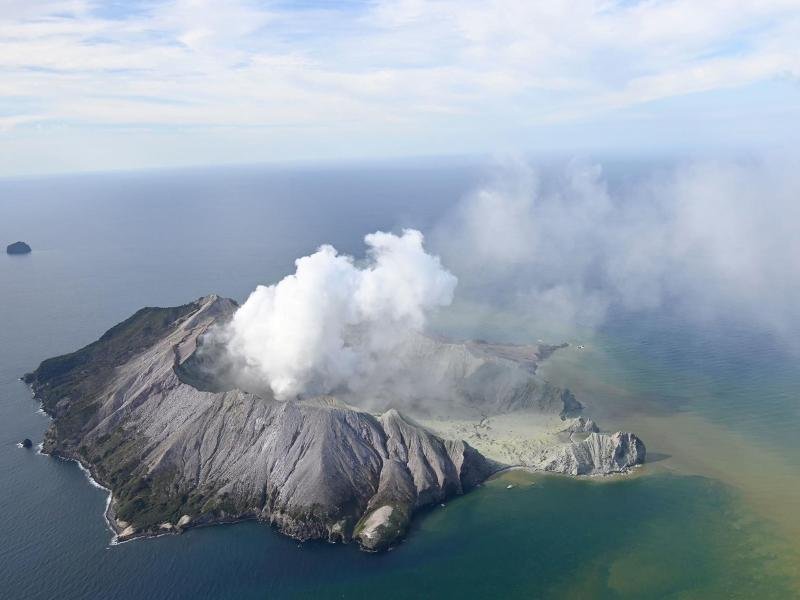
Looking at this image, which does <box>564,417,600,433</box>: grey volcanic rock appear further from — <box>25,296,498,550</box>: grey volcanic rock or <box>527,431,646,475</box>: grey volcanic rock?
<box>25,296,498,550</box>: grey volcanic rock

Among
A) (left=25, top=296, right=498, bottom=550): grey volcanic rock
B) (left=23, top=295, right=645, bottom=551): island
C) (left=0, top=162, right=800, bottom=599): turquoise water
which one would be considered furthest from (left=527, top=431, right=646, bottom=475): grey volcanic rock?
(left=25, top=296, right=498, bottom=550): grey volcanic rock

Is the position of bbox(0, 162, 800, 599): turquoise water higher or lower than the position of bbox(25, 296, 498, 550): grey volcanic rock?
lower

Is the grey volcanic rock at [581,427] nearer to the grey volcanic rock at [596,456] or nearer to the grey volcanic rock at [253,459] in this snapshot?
the grey volcanic rock at [596,456]

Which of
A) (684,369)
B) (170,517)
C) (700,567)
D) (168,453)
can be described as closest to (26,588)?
(170,517)

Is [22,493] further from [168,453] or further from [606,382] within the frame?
[606,382]

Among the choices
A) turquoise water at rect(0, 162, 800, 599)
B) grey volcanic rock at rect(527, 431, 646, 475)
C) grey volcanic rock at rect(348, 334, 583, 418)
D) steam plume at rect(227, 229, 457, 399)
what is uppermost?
steam plume at rect(227, 229, 457, 399)

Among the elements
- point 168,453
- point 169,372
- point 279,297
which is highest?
point 279,297

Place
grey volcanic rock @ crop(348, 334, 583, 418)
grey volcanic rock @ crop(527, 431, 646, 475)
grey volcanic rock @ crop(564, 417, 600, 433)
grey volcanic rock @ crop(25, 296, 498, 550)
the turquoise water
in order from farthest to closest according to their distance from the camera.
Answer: grey volcanic rock @ crop(348, 334, 583, 418) → grey volcanic rock @ crop(564, 417, 600, 433) → grey volcanic rock @ crop(527, 431, 646, 475) → grey volcanic rock @ crop(25, 296, 498, 550) → the turquoise water
